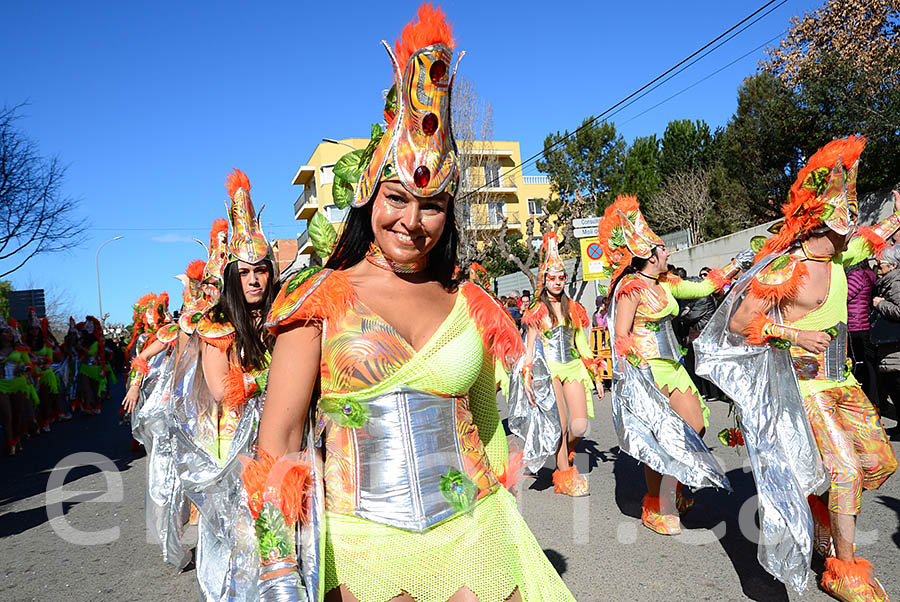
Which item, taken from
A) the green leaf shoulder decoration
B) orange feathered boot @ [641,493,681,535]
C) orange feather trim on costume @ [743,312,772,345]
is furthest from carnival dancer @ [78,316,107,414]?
orange feather trim on costume @ [743,312,772,345]

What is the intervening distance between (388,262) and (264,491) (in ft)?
2.42

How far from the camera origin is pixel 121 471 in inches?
364

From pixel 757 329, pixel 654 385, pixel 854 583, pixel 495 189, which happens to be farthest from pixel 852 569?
pixel 495 189

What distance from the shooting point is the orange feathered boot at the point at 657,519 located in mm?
5137

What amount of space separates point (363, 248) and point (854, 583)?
10.4ft

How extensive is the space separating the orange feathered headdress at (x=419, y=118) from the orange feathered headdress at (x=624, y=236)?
372 cm

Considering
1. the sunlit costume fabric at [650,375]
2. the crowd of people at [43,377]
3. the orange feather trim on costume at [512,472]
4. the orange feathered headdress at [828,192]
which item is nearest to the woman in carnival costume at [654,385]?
the sunlit costume fabric at [650,375]

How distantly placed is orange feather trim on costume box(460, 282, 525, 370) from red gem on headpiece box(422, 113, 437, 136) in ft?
1.66

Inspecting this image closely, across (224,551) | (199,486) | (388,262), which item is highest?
(388,262)

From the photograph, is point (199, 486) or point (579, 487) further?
point (579, 487)

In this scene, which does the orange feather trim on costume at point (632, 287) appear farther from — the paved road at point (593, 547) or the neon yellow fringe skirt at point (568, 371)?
the paved road at point (593, 547)

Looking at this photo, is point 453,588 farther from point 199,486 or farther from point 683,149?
point 683,149

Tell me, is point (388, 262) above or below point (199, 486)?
above

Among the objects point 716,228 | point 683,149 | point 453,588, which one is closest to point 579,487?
point 453,588
